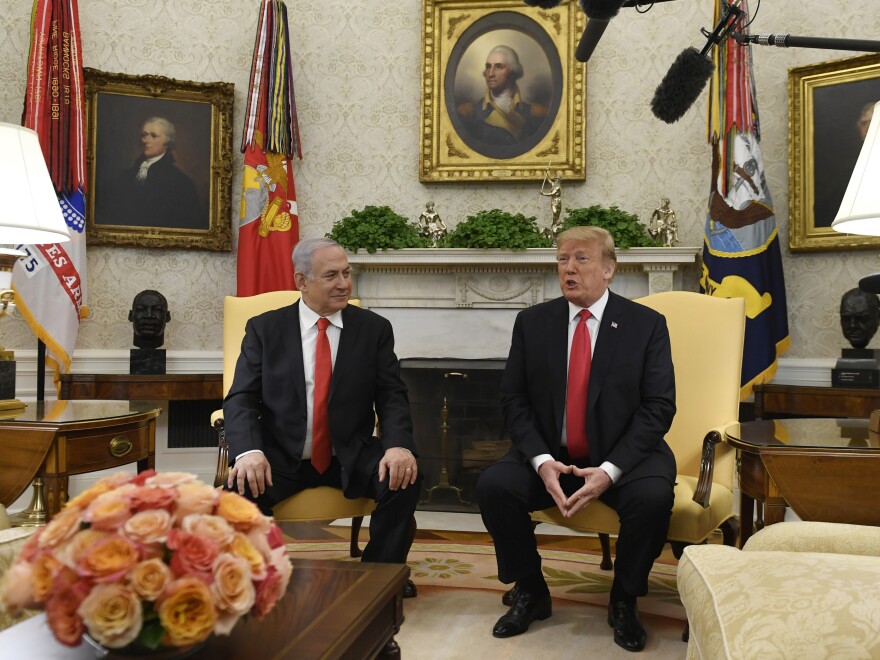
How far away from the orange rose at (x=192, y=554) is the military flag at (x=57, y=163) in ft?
14.1

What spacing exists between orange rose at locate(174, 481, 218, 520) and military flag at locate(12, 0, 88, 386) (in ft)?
13.7

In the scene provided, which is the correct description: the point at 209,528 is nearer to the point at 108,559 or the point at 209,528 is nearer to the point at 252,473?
the point at 108,559

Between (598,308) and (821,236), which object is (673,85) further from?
(821,236)

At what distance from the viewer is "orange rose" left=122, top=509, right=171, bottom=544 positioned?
1197 mm

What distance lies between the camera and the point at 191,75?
5676 mm

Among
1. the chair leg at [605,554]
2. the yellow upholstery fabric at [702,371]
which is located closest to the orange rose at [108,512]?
the yellow upholstery fabric at [702,371]

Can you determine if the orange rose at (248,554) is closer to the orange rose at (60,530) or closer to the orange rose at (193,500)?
the orange rose at (193,500)

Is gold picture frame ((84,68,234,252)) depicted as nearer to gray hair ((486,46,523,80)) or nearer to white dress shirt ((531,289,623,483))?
gray hair ((486,46,523,80))

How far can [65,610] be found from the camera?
117cm

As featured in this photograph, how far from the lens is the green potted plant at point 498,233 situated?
16.4 feet

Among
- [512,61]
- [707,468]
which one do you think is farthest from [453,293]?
[707,468]

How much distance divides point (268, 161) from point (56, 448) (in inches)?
119

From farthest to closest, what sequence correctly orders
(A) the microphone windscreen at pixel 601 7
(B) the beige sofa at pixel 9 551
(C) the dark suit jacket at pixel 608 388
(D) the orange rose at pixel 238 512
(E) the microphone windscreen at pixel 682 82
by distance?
(C) the dark suit jacket at pixel 608 388
(E) the microphone windscreen at pixel 682 82
(A) the microphone windscreen at pixel 601 7
(B) the beige sofa at pixel 9 551
(D) the orange rose at pixel 238 512

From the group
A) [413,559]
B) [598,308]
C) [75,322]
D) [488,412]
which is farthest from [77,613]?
[75,322]
